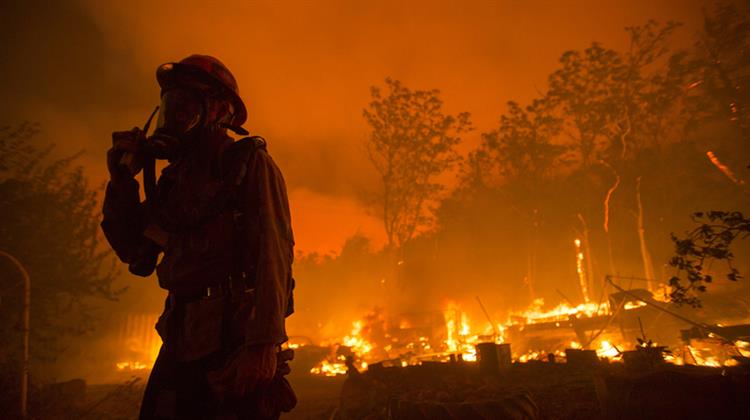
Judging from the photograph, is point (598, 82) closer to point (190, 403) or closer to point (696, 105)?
point (696, 105)

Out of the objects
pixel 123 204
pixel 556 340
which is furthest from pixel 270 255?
pixel 556 340

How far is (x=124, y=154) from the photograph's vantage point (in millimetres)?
2477

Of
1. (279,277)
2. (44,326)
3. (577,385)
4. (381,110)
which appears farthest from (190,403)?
(381,110)

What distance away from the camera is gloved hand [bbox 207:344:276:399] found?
196 cm

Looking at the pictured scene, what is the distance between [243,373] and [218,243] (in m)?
0.84

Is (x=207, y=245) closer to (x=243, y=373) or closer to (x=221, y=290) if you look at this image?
(x=221, y=290)

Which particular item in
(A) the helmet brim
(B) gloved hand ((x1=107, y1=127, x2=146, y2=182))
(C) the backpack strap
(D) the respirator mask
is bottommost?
(C) the backpack strap

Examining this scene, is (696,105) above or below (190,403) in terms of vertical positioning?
above

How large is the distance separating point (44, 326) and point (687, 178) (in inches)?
1630

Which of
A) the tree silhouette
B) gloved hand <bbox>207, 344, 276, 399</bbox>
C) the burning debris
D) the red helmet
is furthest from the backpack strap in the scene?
the tree silhouette

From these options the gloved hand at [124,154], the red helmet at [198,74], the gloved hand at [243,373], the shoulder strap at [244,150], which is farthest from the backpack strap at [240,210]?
the red helmet at [198,74]

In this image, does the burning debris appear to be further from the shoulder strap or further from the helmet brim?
the helmet brim

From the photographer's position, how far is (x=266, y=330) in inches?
79.7

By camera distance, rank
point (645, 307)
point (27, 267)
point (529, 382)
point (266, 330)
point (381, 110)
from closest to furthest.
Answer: point (266, 330), point (529, 382), point (27, 267), point (645, 307), point (381, 110)
